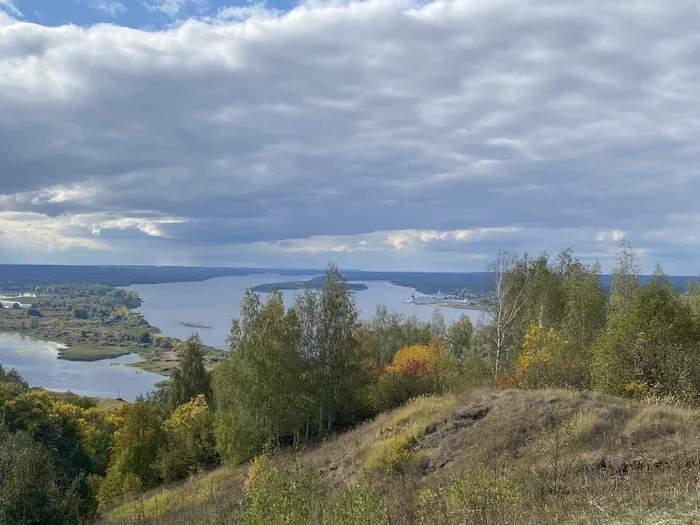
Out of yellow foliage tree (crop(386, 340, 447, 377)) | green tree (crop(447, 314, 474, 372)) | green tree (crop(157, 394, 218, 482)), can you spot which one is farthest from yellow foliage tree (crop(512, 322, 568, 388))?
green tree (crop(447, 314, 474, 372))

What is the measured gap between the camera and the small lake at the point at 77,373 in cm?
8602

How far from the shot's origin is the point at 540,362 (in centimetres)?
2300

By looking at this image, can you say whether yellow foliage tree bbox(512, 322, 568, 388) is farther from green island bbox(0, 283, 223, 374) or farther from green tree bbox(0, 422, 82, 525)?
green island bbox(0, 283, 223, 374)

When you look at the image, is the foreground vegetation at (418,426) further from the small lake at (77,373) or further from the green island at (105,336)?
the green island at (105,336)

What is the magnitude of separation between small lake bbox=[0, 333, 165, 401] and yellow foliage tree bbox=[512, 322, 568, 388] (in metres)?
68.3

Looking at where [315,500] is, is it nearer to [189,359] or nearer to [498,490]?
[498,490]

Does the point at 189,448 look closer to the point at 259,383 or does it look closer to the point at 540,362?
the point at 259,383

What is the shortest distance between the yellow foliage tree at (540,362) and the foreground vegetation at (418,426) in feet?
0.29

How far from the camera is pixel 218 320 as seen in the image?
458ft

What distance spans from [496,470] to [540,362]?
48.5 ft

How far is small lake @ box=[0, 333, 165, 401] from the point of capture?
282 ft

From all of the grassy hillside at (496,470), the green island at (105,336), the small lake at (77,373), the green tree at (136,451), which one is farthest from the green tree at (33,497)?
the small lake at (77,373)

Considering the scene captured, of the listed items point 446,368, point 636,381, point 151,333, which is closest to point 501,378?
point 446,368

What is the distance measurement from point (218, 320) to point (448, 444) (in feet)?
425
